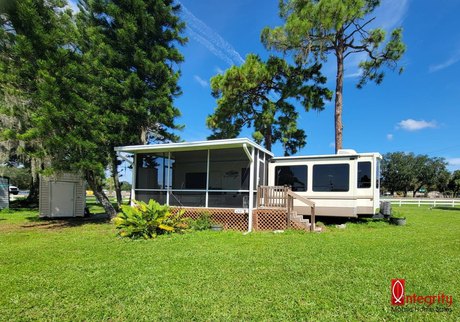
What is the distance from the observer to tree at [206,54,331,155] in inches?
634

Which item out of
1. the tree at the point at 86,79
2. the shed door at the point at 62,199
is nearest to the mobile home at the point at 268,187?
the tree at the point at 86,79

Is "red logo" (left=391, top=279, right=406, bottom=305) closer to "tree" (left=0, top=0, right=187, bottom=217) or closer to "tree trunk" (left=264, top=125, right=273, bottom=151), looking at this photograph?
"tree" (left=0, top=0, right=187, bottom=217)

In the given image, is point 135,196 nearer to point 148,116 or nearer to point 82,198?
point 148,116

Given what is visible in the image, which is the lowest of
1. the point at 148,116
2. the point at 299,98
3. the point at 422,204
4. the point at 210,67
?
the point at 422,204

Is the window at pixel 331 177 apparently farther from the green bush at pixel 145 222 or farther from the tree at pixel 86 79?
the tree at pixel 86 79

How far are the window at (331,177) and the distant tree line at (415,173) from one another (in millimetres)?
56400

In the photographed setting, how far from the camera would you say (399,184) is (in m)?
59.3

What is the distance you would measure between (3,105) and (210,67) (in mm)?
11168

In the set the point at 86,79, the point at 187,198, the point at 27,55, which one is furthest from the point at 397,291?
the point at 27,55

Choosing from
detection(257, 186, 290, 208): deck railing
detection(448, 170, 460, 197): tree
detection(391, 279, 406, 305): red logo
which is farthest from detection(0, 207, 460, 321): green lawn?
detection(448, 170, 460, 197): tree

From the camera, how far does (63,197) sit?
45.9ft

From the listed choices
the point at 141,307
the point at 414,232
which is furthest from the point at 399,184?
the point at 141,307

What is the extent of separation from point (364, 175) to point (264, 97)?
28.1 ft

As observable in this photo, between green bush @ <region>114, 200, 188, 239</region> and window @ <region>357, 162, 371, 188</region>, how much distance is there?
6340 mm
